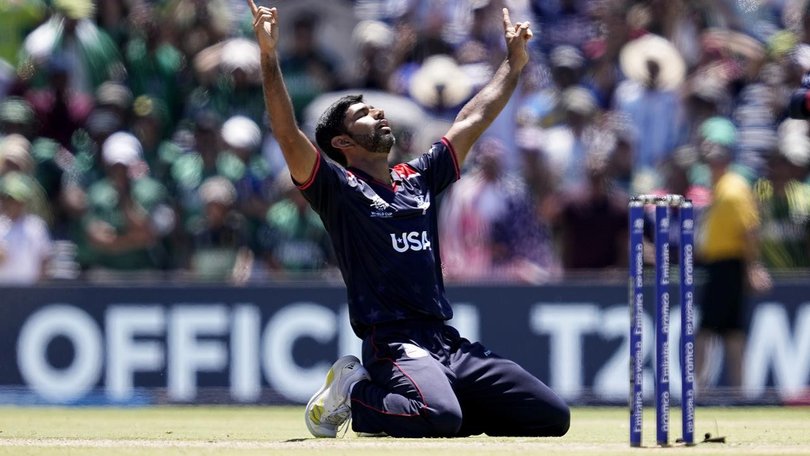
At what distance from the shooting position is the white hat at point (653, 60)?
43.4 ft

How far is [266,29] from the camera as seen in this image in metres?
7.44

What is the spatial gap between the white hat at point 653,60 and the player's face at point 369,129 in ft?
18.4

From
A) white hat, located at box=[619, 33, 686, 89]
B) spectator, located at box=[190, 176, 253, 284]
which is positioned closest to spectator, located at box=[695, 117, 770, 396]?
white hat, located at box=[619, 33, 686, 89]

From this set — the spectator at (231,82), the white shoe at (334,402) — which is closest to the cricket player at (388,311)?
the white shoe at (334,402)

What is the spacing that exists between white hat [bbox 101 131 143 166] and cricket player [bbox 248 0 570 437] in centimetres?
517

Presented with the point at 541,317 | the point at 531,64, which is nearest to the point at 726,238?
the point at 541,317

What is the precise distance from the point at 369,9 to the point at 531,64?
6.28 feet

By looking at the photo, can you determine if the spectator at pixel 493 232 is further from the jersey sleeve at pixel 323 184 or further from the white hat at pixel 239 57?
the jersey sleeve at pixel 323 184

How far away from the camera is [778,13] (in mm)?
13820

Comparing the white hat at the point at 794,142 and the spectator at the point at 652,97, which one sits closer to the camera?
the white hat at the point at 794,142

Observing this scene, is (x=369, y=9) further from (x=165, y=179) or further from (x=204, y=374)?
(x=204, y=374)

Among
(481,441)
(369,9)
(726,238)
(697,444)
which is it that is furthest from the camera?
(369,9)

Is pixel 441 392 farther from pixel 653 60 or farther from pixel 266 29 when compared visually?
pixel 653 60

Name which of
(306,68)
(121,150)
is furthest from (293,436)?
(306,68)
